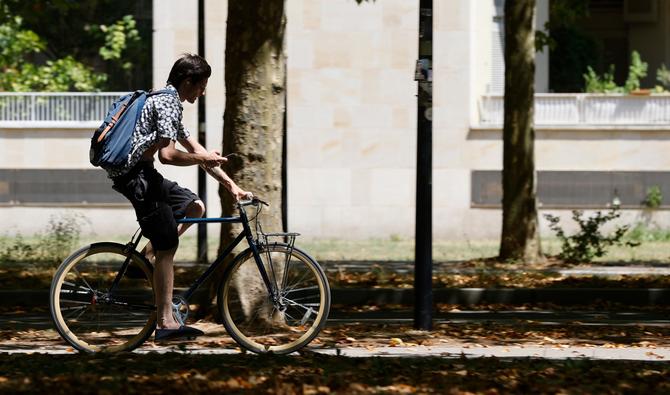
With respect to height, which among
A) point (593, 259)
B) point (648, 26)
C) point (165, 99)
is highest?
point (648, 26)

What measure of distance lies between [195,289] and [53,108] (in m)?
20.8

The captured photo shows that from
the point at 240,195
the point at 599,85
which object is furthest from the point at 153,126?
the point at 599,85

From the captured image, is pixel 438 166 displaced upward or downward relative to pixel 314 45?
downward

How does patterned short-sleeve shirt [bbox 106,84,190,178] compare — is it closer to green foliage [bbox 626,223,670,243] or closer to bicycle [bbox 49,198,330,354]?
bicycle [bbox 49,198,330,354]

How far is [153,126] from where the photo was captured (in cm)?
857

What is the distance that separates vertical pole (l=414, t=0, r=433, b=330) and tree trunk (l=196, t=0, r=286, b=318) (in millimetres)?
1086

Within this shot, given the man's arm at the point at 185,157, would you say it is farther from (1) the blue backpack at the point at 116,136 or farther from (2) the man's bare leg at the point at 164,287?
(2) the man's bare leg at the point at 164,287

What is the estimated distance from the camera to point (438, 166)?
28.2 m

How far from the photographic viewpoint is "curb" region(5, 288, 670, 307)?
1384 centimetres

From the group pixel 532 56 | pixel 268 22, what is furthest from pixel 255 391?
pixel 532 56

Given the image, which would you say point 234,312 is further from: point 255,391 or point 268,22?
point 268,22

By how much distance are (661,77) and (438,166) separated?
5507 millimetres

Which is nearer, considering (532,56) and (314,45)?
(532,56)

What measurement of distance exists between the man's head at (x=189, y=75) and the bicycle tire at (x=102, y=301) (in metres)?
1.06
